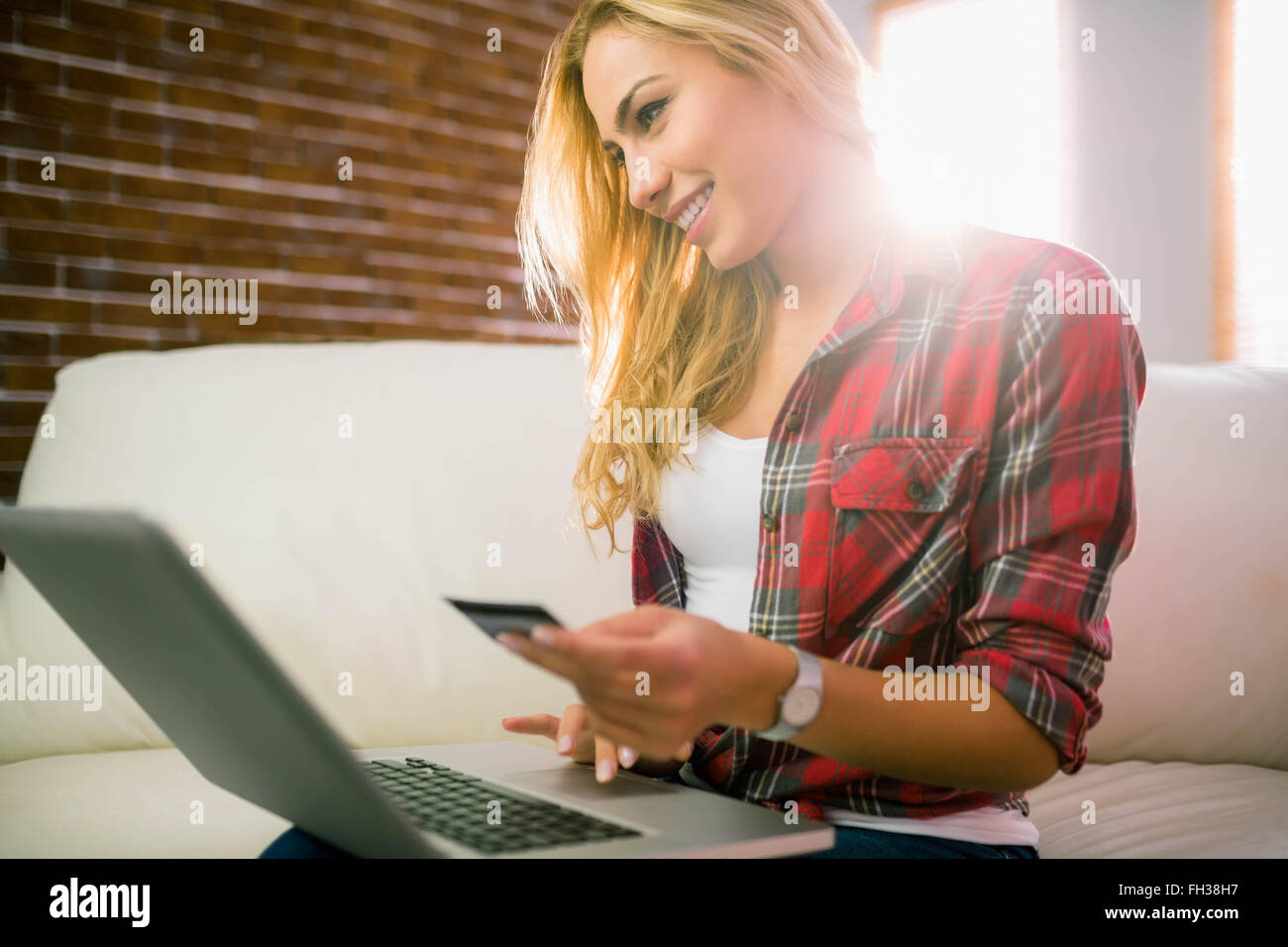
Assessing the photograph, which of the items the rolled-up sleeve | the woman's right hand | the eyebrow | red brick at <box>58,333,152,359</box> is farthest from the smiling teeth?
red brick at <box>58,333,152,359</box>

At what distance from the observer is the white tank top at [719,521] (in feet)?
3.29

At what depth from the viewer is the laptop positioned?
554 millimetres

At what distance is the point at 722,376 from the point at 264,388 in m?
0.83

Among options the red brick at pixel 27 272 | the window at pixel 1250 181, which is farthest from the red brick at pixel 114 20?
the window at pixel 1250 181

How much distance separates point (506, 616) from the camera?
0.58 m

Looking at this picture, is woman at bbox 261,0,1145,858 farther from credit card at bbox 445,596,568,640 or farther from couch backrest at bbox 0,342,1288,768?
couch backrest at bbox 0,342,1288,768

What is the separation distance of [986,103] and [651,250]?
3253mm

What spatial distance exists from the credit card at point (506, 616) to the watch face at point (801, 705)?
8.1 inches

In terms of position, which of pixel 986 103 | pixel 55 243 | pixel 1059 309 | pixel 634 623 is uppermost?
pixel 986 103

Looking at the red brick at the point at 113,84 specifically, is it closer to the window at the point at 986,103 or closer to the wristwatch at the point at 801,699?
the wristwatch at the point at 801,699

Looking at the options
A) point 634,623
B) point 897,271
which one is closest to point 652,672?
point 634,623

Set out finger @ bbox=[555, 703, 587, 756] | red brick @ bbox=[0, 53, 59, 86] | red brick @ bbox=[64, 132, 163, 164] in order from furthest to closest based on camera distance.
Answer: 1. red brick @ bbox=[64, 132, 163, 164]
2. red brick @ bbox=[0, 53, 59, 86]
3. finger @ bbox=[555, 703, 587, 756]

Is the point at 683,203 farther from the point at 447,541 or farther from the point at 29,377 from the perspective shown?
the point at 29,377

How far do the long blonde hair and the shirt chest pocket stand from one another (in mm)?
241
